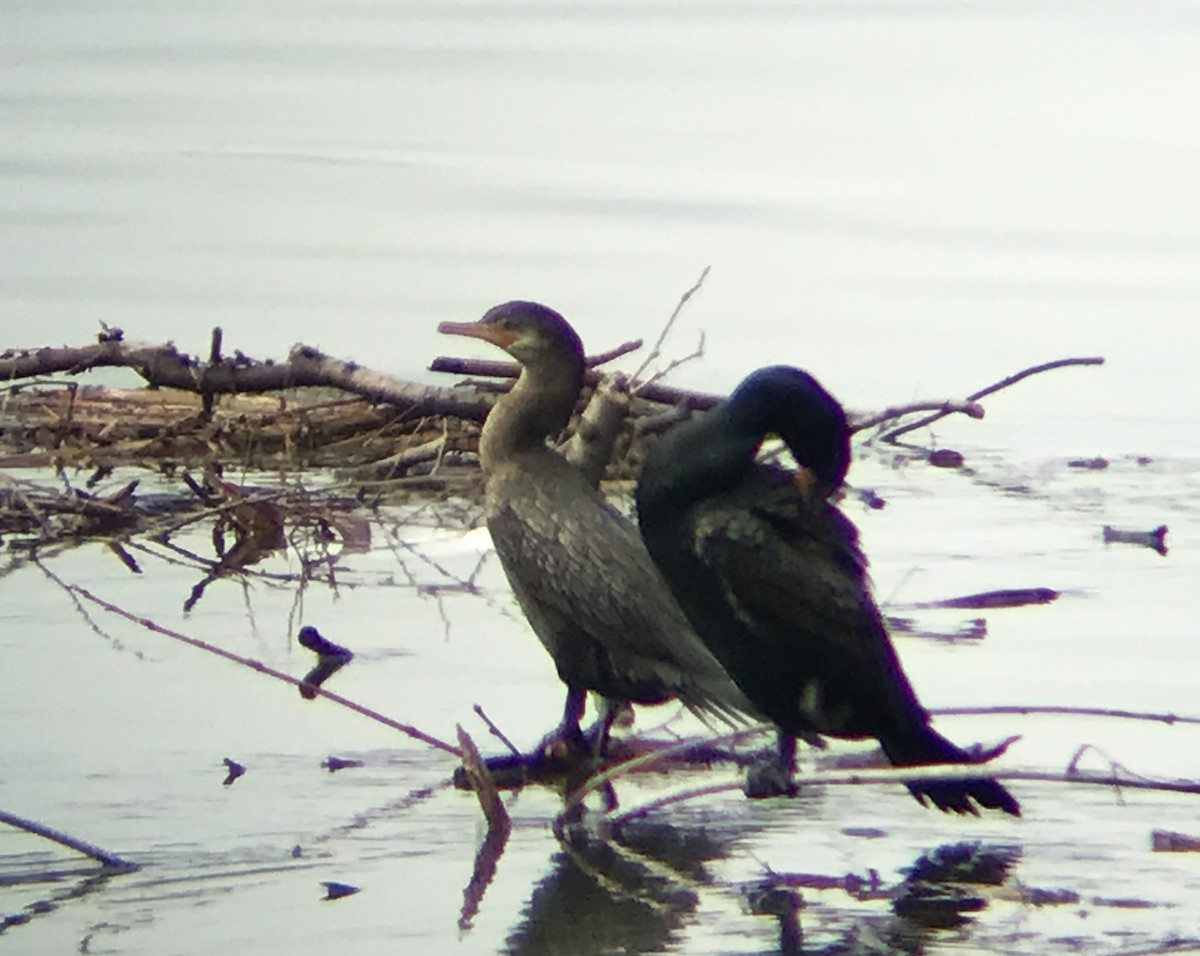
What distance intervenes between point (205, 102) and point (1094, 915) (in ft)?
50.8

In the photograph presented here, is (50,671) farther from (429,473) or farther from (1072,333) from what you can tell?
(1072,333)

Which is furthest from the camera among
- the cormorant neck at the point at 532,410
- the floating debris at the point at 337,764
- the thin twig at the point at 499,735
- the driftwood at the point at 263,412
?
the driftwood at the point at 263,412

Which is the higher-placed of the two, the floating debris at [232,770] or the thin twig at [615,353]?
the thin twig at [615,353]

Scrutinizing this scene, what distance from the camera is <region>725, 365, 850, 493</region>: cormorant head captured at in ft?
19.4

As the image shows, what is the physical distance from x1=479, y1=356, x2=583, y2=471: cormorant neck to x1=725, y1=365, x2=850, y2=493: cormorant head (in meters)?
0.92

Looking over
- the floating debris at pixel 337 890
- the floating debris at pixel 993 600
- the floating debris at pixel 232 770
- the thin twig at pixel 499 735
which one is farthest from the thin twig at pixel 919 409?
the floating debris at pixel 337 890

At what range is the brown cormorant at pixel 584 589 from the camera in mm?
6293

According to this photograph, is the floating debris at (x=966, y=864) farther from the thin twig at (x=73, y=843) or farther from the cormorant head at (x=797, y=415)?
the thin twig at (x=73, y=843)

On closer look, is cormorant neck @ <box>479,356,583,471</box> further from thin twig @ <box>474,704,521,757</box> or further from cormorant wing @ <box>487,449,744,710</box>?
thin twig @ <box>474,704,521,757</box>

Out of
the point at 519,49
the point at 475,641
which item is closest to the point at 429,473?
the point at 475,641

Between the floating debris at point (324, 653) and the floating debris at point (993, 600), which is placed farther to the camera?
the floating debris at point (993, 600)

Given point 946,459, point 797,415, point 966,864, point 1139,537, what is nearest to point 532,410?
point 797,415

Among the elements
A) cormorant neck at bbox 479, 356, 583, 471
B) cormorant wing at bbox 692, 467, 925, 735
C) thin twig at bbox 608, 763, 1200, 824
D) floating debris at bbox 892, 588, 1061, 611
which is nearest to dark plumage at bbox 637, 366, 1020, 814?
cormorant wing at bbox 692, 467, 925, 735

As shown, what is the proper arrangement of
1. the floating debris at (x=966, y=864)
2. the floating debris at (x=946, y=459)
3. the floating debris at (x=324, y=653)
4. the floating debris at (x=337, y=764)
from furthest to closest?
the floating debris at (x=946, y=459) < the floating debris at (x=324, y=653) < the floating debris at (x=337, y=764) < the floating debris at (x=966, y=864)
